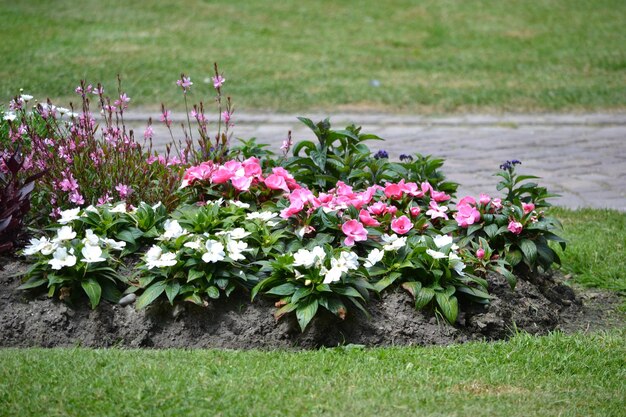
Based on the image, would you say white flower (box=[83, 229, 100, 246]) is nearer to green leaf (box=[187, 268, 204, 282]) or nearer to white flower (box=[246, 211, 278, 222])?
green leaf (box=[187, 268, 204, 282])

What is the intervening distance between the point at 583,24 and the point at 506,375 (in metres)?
12.9

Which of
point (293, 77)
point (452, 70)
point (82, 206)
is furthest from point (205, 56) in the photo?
point (82, 206)

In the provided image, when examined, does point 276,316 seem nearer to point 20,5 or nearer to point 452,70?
point 452,70

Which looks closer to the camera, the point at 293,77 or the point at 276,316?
the point at 276,316

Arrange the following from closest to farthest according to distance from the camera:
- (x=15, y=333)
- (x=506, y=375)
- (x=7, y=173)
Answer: (x=506, y=375), (x=15, y=333), (x=7, y=173)

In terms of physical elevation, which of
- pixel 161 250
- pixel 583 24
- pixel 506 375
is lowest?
pixel 506 375

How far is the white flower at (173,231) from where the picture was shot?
14.8 feet

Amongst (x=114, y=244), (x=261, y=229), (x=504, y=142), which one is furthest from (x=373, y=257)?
(x=504, y=142)

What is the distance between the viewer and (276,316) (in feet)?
14.1

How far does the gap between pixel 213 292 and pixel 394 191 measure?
4.01 feet

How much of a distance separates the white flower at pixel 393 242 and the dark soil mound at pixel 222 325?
21 cm

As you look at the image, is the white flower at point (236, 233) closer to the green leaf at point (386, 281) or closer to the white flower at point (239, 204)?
the white flower at point (239, 204)

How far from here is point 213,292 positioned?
4312 mm

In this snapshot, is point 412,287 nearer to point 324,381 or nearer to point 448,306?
point 448,306
